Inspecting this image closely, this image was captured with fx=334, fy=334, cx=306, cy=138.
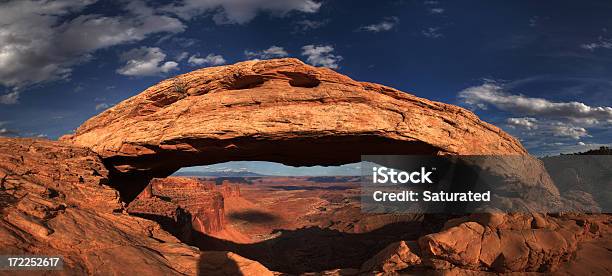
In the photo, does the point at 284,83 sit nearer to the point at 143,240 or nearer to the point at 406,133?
the point at 406,133

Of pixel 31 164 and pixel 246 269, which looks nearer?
pixel 246 269

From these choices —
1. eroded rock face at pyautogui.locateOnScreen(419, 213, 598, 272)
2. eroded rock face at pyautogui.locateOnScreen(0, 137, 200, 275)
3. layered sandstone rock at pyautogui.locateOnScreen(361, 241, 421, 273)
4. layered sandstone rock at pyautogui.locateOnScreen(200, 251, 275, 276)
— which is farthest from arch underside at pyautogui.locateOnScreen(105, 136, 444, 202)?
layered sandstone rock at pyautogui.locateOnScreen(200, 251, 275, 276)

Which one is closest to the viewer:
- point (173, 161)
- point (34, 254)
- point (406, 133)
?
point (34, 254)

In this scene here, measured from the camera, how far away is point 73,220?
9344 mm

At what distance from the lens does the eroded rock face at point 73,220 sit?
7793mm

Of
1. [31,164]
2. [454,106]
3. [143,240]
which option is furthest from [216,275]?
[454,106]

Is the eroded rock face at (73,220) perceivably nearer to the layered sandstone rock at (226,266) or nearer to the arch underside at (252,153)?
the layered sandstone rock at (226,266)

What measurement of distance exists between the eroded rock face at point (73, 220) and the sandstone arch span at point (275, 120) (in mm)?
2154

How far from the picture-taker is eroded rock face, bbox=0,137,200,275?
7793 millimetres

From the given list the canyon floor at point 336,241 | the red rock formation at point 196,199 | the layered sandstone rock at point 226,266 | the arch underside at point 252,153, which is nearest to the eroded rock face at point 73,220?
the layered sandstone rock at point 226,266

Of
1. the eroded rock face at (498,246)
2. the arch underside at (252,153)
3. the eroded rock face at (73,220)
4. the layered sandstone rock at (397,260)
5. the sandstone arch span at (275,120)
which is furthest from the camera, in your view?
the arch underside at (252,153)

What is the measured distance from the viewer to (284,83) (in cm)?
1473

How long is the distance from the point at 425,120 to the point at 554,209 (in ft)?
21.9

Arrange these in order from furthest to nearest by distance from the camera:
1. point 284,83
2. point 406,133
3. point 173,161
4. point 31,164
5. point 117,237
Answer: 1. point 173,161
2. point 284,83
3. point 406,133
4. point 31,164
5. point 117,237
